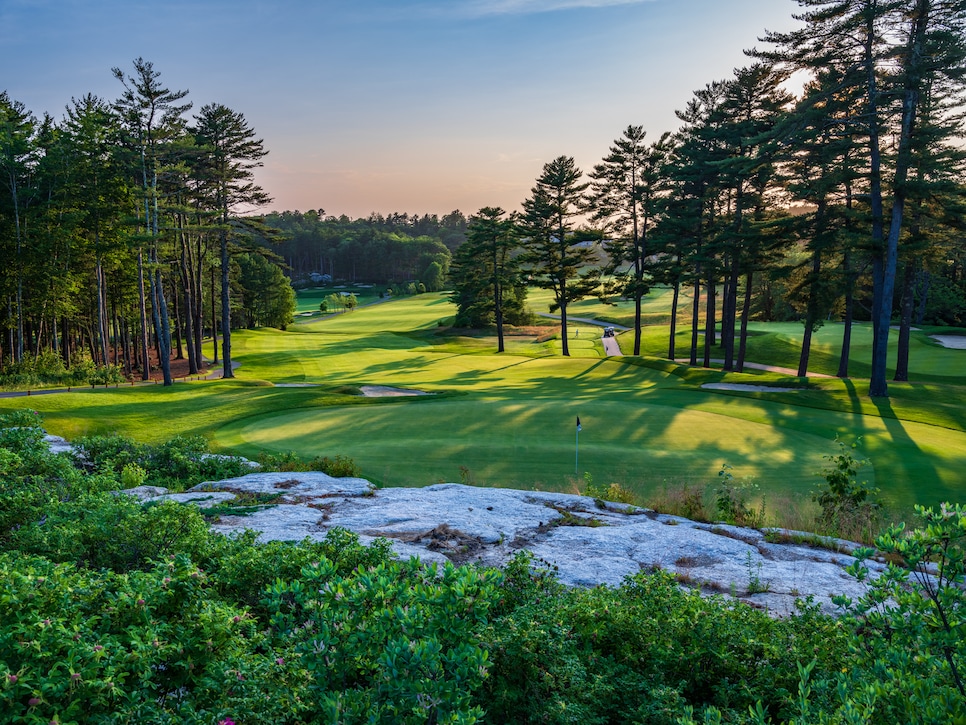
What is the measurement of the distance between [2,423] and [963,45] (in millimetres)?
30042

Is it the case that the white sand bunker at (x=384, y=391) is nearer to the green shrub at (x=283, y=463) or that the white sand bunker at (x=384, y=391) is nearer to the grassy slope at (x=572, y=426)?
the grassy slope at (x=572, y=426)

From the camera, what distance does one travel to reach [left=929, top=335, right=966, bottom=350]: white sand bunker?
38.1m

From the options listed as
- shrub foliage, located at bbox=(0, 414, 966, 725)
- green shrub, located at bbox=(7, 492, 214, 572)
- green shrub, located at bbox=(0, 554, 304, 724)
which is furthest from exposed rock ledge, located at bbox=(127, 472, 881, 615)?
green shrub, located at bbox=(0, 554, 304, 724)

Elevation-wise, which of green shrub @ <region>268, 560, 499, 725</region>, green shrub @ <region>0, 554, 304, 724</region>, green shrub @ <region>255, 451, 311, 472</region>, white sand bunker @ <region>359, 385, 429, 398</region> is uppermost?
green shrub @ <region>268, 560, 499, 725</region>

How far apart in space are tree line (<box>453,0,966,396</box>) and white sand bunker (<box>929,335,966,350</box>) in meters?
4.87

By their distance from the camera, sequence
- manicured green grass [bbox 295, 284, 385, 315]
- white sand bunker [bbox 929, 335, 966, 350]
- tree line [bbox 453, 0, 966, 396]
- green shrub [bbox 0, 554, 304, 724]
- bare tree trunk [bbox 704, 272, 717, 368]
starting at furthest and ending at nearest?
manicured green grass [bbox 295, 284, 385, 315] < white sand bunker [bbox 929, 335, 966, 350] < bare tree trunk [bbox 704, 272, 717, 368] < tree line [bbox 453, 0, 966, 396] < green shrub [bbox 0, 554, 304, 724]

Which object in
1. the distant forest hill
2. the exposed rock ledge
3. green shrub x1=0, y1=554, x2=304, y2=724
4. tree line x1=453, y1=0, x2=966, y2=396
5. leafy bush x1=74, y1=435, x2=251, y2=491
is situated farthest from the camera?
the distant forest hill

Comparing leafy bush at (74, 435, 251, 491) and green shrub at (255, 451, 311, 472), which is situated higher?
leafy bush at (74, 435, 251, 491)

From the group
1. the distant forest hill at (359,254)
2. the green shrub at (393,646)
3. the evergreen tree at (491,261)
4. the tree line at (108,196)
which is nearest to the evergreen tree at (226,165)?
the tree line at (108,196)

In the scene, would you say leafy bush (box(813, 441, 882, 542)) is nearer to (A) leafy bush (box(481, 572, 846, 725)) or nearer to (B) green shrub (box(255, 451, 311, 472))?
(A) leafy bush (box(481, 572, 846, 725))

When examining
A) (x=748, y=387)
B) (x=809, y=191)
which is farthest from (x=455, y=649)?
(x=809, y=191)

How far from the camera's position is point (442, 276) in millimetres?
109250

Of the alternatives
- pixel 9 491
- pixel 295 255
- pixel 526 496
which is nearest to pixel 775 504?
pixel 526 496

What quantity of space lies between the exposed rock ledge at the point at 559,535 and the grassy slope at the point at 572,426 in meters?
2.70
